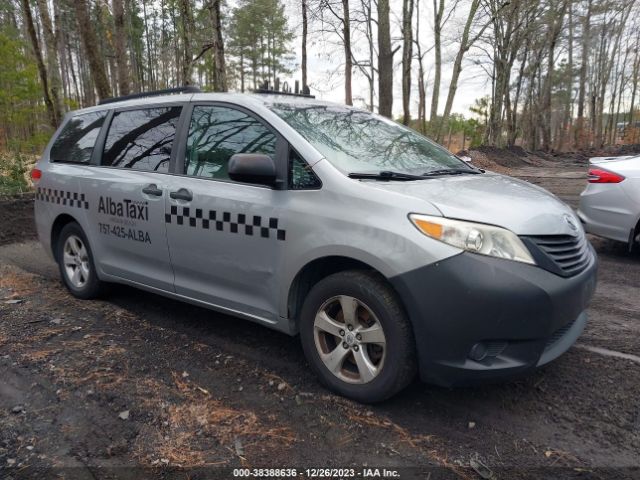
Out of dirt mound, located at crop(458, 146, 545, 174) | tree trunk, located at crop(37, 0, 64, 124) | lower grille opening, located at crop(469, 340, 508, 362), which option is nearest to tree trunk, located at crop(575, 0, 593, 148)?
dirt mound, located at crop(458, 146, 545, 174)

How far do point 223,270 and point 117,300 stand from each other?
73.9 inches

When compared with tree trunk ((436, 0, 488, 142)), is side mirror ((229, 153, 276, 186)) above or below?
below

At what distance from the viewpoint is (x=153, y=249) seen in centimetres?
360

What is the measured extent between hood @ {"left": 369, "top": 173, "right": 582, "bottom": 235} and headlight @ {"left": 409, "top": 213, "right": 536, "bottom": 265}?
4cm

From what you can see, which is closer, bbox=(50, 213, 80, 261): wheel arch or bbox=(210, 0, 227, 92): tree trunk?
bbox=(50, 213, 80, 261): wheel arch

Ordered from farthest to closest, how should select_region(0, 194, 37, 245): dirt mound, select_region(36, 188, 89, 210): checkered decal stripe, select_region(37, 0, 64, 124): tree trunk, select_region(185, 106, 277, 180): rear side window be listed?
1. select_region(37, 0, 64, 124): tree trunk
2. select_region(0, 194, 37, 245): dirt mound
3. select_region(36, 188, 89, 210): checkered decal stripe
4. select_region(185, 106, 277, 180): rear side window

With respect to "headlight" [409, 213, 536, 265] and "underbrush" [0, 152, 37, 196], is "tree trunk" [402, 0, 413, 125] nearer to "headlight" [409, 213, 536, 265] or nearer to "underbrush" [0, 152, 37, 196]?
"underbrush" [0, 152, 37, 196]

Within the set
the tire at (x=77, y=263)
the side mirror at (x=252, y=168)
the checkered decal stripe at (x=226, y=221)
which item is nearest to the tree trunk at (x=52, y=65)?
the tire at (x=77, y=263)

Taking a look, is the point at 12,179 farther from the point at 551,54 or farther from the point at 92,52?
the point at 551,54

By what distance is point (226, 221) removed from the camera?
3.06 m

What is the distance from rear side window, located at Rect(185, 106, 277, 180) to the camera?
308cm

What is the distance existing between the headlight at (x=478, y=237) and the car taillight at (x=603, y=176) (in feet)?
12.4

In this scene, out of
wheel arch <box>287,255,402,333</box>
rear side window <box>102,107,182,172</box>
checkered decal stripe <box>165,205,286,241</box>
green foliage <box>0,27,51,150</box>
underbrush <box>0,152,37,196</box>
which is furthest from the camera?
green foliage <box>0,27,51,150</box>

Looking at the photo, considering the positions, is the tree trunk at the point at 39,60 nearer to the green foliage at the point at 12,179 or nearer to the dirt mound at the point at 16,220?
the green foliage at the point at 12,179
